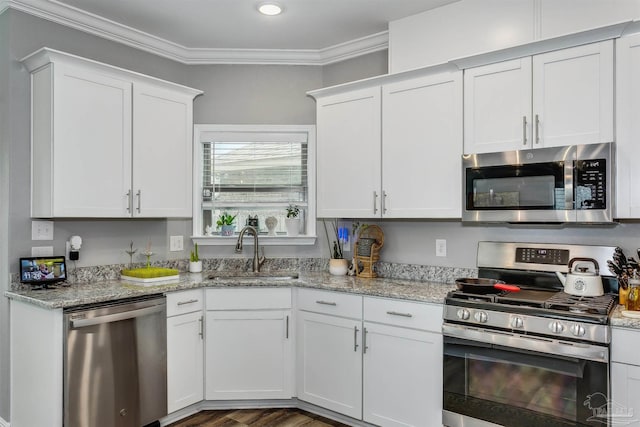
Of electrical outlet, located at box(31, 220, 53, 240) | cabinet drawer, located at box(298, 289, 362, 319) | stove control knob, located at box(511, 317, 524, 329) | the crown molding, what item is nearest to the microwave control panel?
stove control knob, located at box(511, 317, 524, 329)

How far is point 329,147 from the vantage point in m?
3.29

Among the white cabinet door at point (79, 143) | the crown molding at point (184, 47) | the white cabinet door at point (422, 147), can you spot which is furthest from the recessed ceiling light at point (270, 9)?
the white cabinet door at point (79, 143)

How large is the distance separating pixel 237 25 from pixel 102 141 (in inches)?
47.9

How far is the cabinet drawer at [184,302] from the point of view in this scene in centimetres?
289

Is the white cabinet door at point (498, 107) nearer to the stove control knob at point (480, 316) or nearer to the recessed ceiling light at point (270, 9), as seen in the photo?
the stove control knob at point (480, 316)

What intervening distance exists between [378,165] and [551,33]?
124 centimetres

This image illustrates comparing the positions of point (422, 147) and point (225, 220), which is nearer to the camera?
point (422, 147)

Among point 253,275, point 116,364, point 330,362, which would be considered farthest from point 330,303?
point 116,364

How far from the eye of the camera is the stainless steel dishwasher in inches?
94.2

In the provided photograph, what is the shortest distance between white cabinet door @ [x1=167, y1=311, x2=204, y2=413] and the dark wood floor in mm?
121

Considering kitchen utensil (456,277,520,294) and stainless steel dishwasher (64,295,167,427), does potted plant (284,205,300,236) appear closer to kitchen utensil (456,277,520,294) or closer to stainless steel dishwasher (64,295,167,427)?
stainless steel dishwasher (64,295,167,427)

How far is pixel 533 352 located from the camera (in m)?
2.14

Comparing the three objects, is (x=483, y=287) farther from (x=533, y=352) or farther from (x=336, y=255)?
(x=336, y=255)

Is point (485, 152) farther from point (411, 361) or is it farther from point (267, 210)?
point (267, 210)
